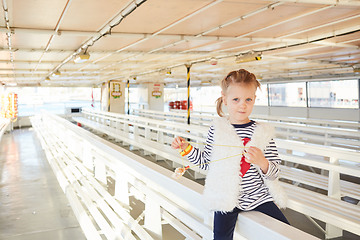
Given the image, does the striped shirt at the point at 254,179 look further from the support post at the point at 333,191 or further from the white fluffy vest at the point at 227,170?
the support post at the point at 333,191

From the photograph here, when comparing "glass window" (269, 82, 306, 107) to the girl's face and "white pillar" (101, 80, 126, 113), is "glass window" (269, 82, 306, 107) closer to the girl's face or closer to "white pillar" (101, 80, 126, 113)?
"white pillar" (101, 80, 126, 113)

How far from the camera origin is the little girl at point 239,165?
1.36 metres

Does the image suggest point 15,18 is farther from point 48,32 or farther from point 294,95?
point 294,95

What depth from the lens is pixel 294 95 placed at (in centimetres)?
1778

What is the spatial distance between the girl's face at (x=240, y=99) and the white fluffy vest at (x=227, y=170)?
73 millimetres

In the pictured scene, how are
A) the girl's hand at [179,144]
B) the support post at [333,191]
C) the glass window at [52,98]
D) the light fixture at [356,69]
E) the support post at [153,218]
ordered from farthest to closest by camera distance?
the glass window at [52,98]
the light fixture at [356,69]
the support post at [333,191]
the support post at [153,218]
the girl's hand at [179,144]

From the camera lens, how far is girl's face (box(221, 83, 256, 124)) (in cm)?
155

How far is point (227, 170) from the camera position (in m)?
1.44

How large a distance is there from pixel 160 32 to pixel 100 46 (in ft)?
7.33

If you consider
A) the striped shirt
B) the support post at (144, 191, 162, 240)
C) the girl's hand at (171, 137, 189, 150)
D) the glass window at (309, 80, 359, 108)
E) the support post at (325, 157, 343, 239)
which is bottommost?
the support post at (325, 157, 343, 239)

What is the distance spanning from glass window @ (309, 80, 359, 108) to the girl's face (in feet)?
50.2

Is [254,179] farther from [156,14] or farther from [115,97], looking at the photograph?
[115,97]

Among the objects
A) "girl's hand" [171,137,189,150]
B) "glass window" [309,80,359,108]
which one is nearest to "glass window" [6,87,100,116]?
"glass window" [309,80,359,108]

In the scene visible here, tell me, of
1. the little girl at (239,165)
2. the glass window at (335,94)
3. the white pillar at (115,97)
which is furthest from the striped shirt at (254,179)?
the white pillar at (115,97)
